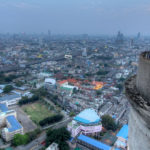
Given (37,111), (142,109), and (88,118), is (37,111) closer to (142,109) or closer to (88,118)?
(88,118)

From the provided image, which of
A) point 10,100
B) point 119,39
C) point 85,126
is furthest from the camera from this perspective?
point 119,39

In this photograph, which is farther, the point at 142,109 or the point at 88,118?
the point at 88,118

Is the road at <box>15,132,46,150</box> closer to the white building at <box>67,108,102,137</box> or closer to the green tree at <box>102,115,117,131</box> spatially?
the white building at <box>67,108,102,137</box>

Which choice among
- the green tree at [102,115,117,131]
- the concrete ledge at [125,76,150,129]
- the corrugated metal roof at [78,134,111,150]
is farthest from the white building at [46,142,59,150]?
the concrete ledge at [125,76,150,129]

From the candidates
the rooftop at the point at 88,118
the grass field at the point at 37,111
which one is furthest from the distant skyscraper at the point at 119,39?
the rooftop at the point at 88,118

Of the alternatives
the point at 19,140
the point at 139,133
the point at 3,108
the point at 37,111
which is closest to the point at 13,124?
the point at 19,140

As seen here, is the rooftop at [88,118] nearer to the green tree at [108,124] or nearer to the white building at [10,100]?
the green tree at [108,124]

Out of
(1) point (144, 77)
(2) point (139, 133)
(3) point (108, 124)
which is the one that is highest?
(1) point (144, 77)
